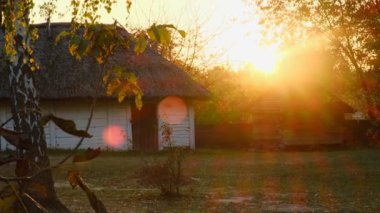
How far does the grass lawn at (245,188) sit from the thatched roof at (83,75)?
562 centimetres

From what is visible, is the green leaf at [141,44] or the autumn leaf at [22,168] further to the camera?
the green leaf at [141,44]

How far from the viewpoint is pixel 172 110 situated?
98.0 ft

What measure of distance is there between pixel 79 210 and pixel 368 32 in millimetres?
9388

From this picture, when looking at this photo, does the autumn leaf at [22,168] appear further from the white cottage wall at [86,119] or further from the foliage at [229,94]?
the foliage at [229,94]

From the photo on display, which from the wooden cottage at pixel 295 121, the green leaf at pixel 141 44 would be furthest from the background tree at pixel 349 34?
the green leaf at pixel 141 44

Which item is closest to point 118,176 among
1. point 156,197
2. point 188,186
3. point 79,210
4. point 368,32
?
point 188,186

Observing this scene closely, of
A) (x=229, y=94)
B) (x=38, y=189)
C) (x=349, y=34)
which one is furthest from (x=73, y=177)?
(x=229, y=94)

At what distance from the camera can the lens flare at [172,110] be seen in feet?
96.3

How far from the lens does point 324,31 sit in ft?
88.4

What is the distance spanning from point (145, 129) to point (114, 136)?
5.74 feet

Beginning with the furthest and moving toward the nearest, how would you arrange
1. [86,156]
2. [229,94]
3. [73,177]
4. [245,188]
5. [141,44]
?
[229,94]
[245,188]
[141,44]
[73,177]
[86,156]

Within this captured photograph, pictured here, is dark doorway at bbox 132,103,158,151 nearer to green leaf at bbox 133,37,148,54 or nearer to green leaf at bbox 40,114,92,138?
green leaf at bbox 133,37,148,54

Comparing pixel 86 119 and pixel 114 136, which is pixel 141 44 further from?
pixel 114 136

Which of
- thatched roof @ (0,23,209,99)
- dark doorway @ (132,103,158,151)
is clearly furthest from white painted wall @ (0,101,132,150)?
thatched roof @ (0,23,209,99)
